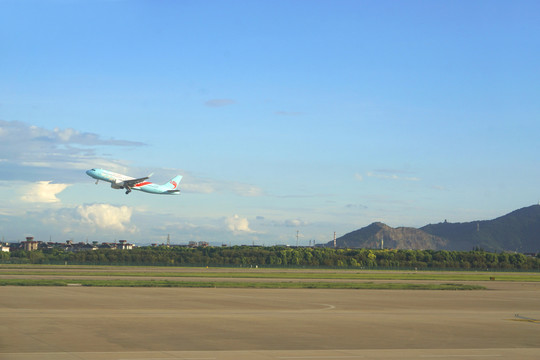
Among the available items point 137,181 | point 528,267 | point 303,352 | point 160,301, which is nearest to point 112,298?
point 160,301

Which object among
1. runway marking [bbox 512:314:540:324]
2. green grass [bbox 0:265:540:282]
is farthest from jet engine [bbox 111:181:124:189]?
runway marking [bbox 512:314:540:324]

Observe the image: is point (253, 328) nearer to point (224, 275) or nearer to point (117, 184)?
point (224, 275)

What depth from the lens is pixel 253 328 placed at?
Answer: 33.1 meters

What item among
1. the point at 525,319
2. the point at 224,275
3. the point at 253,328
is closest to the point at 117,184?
the point at 224,275

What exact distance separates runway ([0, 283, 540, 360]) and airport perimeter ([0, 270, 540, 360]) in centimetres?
5

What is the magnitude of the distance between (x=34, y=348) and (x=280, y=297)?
33.6 meters

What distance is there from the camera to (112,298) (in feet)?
162

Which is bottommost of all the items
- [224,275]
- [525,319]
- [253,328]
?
[525,319]

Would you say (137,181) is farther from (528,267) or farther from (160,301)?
(528,267)

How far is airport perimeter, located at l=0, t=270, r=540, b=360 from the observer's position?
25234 millimetres

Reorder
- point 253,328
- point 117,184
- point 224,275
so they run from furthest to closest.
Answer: point 117,184
point 224,275
point 253,328

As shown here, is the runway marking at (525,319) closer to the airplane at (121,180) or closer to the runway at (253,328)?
the runway at (253,328)

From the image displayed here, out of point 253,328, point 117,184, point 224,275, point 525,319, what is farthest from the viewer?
point 117,184

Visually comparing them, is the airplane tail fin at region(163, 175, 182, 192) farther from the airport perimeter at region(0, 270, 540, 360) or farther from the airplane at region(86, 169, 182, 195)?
the airport perimeter at region(0, 270, 540, 360)
